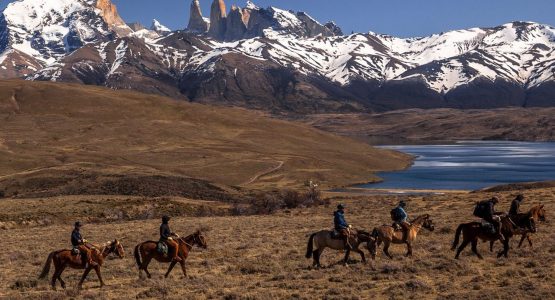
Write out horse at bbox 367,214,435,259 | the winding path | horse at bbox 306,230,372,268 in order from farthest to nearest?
the winding path → horse at bbox 367,214,435,259 → horse at bbox 306,230,372,268

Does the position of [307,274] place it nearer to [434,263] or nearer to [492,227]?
[434,263]

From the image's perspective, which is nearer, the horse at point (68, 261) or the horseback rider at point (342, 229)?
the horse at point (68, 261)

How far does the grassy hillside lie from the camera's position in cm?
10375

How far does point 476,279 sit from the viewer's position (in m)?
22.0

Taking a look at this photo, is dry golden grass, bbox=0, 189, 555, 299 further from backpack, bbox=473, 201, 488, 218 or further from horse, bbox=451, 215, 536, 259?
backpack, bbox=473, 201, 488, 218

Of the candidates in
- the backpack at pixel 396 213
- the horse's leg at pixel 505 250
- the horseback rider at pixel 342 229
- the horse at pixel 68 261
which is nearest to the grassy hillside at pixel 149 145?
the horse at pixel 68 261

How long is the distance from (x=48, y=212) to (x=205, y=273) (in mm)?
38426

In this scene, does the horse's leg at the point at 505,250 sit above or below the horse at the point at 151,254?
above

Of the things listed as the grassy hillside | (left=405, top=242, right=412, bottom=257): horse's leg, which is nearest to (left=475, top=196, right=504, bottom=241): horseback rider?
(left=405, top=242, right=412, bottom=257): horse's leg

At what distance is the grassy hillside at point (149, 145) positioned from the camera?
10375 centimetres

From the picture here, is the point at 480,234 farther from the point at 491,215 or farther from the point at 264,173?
the point at 264,173

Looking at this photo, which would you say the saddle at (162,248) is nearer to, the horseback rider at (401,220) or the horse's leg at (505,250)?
the horseback rider at (401,220)

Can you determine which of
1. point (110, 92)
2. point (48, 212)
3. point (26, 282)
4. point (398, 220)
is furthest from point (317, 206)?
point (110, 92)

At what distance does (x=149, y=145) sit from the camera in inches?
5187
